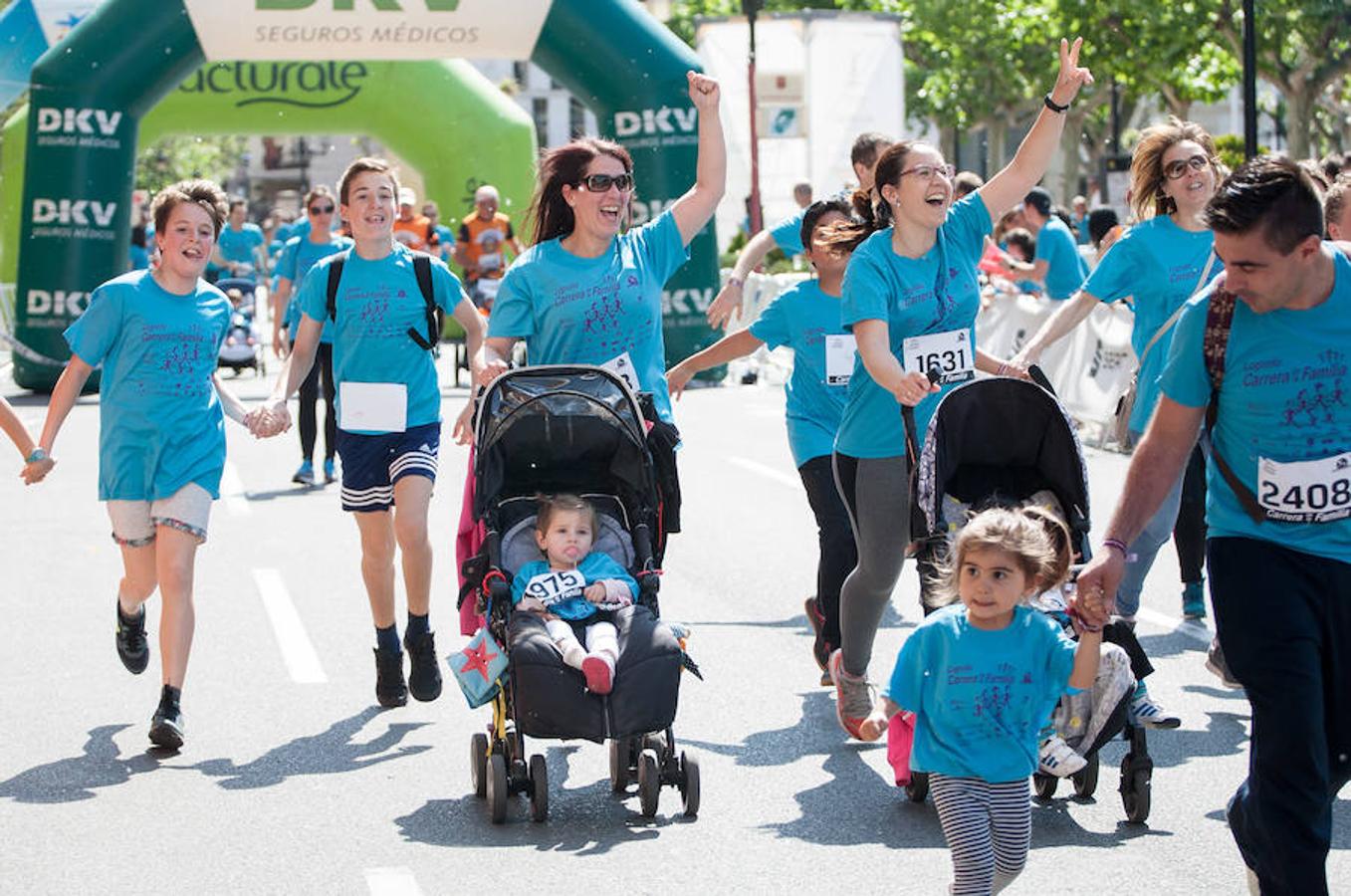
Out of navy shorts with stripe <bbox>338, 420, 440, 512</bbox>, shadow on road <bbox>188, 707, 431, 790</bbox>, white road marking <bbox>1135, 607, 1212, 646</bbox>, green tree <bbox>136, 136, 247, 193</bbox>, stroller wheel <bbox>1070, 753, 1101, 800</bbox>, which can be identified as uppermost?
green tree <bbox>136, 136, 247, 193</bbox>

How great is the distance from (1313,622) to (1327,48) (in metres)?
30.9

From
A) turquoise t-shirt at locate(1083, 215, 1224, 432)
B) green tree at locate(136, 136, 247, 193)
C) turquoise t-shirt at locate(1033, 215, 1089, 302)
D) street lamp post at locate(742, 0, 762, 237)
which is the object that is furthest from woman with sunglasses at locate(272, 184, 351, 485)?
green tree at locate(136, 136, 247, 193)

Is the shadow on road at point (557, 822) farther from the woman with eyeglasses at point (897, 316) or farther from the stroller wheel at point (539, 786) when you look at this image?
the woman with eyeglasses at point (897, 316)

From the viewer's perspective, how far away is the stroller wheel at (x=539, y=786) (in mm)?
6500

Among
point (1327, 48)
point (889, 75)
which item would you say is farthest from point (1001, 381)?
point (889, 75)

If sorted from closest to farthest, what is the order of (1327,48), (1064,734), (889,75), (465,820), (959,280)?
(1064,734)
(465,820)
(959,280)
(1327,48)
(889,75)

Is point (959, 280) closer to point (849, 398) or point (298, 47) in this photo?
point (849, 398)

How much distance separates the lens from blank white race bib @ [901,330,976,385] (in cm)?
694

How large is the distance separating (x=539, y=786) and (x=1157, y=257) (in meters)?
3.34

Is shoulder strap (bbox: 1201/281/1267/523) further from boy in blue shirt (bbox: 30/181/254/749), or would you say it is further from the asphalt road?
boy in blue shirt (bbox: 30/181/254/749)

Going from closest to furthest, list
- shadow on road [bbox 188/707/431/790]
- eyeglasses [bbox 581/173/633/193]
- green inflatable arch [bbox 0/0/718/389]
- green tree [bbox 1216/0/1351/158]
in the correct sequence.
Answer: eyeglasses [bbox 581/173/633/193]
shadow on road [bbox 188/707/431/790]
green inflatable arch [bbox 0/0/718/389]
green tree [bbox 1216/0/1351/158]

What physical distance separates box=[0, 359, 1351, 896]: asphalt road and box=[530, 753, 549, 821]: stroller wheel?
6cm

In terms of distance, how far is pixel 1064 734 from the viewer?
6.09 metres

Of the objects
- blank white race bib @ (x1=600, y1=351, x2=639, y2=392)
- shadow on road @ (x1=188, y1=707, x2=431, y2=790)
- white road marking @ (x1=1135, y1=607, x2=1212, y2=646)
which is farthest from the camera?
white road marking @ (x1=1135, y1=607, x2=1212, y2=646)
